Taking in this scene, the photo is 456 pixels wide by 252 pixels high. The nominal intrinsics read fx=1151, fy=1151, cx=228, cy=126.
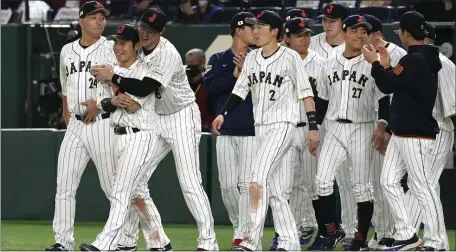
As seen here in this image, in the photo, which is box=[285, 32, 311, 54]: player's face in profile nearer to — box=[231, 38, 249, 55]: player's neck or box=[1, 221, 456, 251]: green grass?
box=[231, 38, 249, 55]: player's neck

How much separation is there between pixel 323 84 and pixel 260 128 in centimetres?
112

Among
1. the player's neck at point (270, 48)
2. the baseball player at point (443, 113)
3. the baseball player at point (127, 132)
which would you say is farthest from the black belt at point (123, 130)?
the baseball player at point (443, 113)

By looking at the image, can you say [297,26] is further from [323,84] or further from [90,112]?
[90,112]

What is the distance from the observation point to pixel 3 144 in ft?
40.8

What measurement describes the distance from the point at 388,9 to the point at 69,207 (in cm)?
535

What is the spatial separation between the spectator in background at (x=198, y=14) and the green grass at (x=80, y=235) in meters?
2.72

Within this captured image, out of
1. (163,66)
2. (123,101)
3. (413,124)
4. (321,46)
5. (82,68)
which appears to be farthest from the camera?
(321,46)

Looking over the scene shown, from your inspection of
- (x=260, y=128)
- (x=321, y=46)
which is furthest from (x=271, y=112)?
(x=321, y=46)

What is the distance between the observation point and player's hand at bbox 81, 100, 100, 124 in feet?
29.0

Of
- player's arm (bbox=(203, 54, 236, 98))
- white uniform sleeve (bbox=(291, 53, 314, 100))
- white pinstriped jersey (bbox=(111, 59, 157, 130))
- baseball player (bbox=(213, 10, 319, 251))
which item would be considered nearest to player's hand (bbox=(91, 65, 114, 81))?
white pinstriped jersey (bbox=(111, 59, 157, 130))

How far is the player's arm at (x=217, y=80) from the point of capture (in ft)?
32.3

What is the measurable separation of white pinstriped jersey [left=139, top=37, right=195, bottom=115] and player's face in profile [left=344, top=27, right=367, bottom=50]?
4.68ft

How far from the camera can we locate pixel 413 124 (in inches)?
351

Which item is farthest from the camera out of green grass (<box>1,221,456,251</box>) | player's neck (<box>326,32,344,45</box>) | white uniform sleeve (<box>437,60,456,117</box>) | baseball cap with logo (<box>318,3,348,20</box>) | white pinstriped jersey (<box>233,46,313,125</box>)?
player's neck (<box>326,32,344,45</box>)
